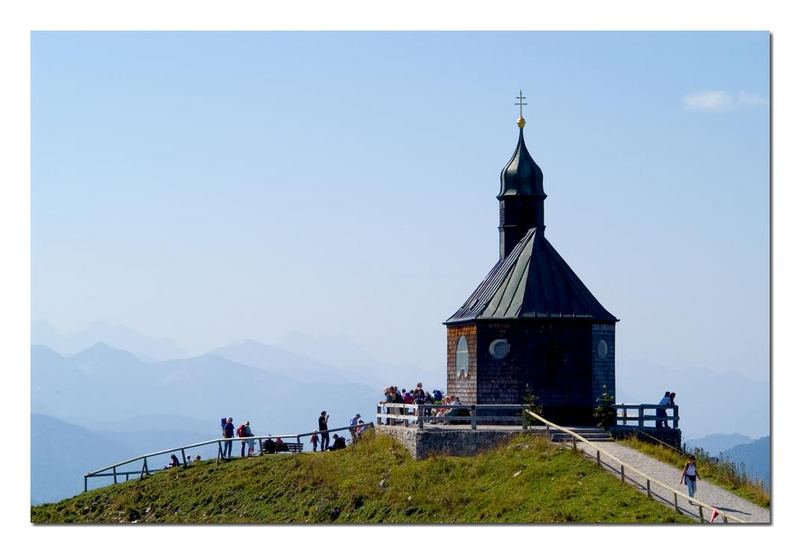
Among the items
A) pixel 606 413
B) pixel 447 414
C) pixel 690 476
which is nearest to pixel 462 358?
pixel 447 414

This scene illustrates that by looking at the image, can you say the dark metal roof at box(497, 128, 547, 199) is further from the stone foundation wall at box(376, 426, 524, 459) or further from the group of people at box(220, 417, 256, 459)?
the group of people at box(220, 417, 256, 459)

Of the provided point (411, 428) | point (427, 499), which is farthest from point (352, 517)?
point (411, 428)

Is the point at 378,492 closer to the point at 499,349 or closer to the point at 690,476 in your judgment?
the point at 499,349

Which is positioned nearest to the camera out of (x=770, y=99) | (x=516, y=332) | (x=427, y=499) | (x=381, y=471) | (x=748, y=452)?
(x=770, y=99)

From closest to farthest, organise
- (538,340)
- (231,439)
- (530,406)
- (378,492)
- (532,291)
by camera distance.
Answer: (378,492)
(530,406)
(538,340)
(532,291)
(231,439)

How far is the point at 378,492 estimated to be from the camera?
44.2 metres

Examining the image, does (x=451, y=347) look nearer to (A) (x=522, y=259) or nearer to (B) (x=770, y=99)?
(A) (x=522, y=259)

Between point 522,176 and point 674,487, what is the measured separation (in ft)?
58.0

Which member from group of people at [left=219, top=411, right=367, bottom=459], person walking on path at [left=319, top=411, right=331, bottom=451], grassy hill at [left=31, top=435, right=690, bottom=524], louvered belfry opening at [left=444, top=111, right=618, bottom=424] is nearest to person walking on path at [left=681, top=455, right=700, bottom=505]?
grassy hill at [left=31, top=435, right=690, bottom=524]

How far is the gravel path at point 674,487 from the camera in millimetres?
36719

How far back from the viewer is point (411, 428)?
47906mm

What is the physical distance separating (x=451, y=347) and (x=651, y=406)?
26.8ft

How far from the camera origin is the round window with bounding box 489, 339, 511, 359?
1978 inches

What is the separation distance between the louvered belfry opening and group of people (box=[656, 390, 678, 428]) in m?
2.54
